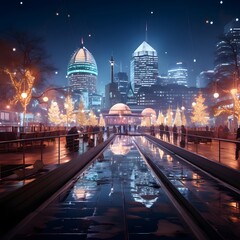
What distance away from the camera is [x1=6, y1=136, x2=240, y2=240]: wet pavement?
6.79 metres

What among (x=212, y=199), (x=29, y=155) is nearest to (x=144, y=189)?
(x=212, y=199)

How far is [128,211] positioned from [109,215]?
0.59 meters

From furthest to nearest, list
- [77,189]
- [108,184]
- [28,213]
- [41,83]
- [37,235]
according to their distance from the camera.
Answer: [41,83] < [108,184] < [77,189] < [28,213] < [37,235]

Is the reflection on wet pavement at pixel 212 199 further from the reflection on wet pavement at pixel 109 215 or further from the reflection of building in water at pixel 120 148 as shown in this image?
the reflection of building in water at pixel 120 148

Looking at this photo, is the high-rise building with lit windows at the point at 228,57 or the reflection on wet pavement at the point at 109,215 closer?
the reflection on wet pavement at the point at 109,215

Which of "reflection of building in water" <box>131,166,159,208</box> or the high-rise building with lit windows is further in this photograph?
the high-rise building with lit windows

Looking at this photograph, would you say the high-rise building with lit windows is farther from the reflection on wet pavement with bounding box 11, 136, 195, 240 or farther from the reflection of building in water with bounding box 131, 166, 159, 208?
the reflection on wet pavement with bounding box 11, 136, 195, 240

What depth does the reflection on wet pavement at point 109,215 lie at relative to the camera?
6766 millimetres

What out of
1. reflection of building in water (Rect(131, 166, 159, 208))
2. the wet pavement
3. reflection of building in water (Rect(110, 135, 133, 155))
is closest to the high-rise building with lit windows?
reflection of building in water (Rect(110, 135, 133, 155))

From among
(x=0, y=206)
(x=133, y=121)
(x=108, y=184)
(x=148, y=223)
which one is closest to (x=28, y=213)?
(x=0, y=206)

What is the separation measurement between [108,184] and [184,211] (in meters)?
4.67

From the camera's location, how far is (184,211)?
8734 mm

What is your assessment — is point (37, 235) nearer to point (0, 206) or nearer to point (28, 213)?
point (0, 206)

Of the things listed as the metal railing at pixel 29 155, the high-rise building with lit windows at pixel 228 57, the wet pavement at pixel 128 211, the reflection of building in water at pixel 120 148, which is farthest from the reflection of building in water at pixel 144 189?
the high-rise building with lit windows at pixel 228 57
